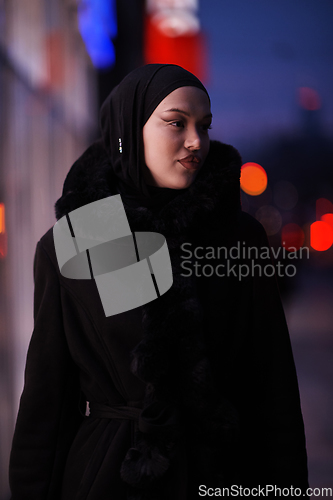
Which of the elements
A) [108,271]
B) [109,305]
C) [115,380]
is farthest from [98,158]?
[115,380]

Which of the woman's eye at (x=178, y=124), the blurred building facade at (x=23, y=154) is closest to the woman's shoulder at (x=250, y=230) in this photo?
the woman's eye at (x=178, y=124)

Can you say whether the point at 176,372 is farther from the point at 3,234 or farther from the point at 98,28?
the point at 98,28

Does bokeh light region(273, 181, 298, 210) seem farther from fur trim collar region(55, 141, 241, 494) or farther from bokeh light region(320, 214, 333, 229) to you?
fur trim collar region(55, 141, 241, 494)

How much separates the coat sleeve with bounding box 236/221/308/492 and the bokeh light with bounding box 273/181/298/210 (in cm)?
2206

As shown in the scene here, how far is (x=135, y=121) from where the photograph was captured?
130 centimetres

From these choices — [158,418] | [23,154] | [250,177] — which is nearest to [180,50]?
[250,177]

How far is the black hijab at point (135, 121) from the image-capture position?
4.05 feet

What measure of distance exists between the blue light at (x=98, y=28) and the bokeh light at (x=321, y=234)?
12887 millimetres

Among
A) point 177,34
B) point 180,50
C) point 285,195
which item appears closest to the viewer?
point 180,50

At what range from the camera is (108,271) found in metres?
1.31

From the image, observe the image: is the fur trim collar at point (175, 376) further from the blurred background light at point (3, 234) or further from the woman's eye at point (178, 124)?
the blurred background light at point (3, 234)

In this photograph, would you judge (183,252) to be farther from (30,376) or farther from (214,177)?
(30,376)

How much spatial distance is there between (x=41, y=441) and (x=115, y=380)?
260 millimetres

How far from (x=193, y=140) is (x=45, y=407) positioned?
0.83 metres
